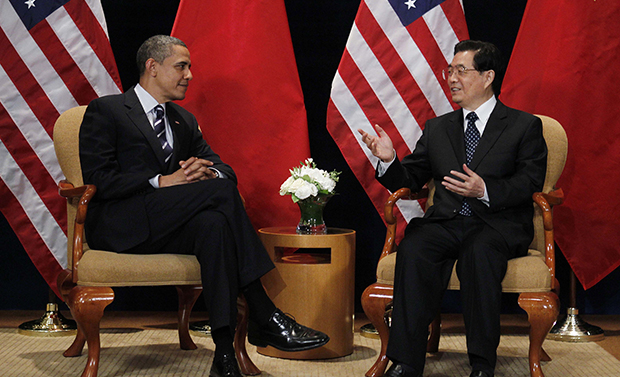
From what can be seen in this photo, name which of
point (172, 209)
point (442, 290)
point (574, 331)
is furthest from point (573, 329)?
point (172, 209)

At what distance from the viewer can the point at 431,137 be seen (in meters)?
2.98

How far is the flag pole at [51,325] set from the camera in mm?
3363

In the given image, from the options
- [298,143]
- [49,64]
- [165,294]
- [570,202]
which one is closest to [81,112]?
[49,64]

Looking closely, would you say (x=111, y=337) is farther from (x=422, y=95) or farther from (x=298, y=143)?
(x=422, y=95)

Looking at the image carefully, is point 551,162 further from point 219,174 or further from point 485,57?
point 219,174

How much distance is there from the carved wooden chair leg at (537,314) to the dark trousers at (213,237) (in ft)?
3.32

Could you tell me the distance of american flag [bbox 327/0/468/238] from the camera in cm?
338

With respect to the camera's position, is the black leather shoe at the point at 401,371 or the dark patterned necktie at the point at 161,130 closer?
the black leather shoe at the point at 401,371

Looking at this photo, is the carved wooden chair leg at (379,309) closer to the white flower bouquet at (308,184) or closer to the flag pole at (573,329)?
the white flower bouquet at (308,184)

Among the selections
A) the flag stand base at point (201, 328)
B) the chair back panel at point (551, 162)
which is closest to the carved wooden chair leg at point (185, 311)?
the flag stand base at point (201, 328)

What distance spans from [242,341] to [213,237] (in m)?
0.53

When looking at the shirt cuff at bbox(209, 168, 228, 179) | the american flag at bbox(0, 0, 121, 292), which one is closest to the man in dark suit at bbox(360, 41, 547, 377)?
the shirt cuff at bbox(209, 168, 228, 179)

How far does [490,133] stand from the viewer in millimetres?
2840

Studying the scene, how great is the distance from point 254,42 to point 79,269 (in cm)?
155
